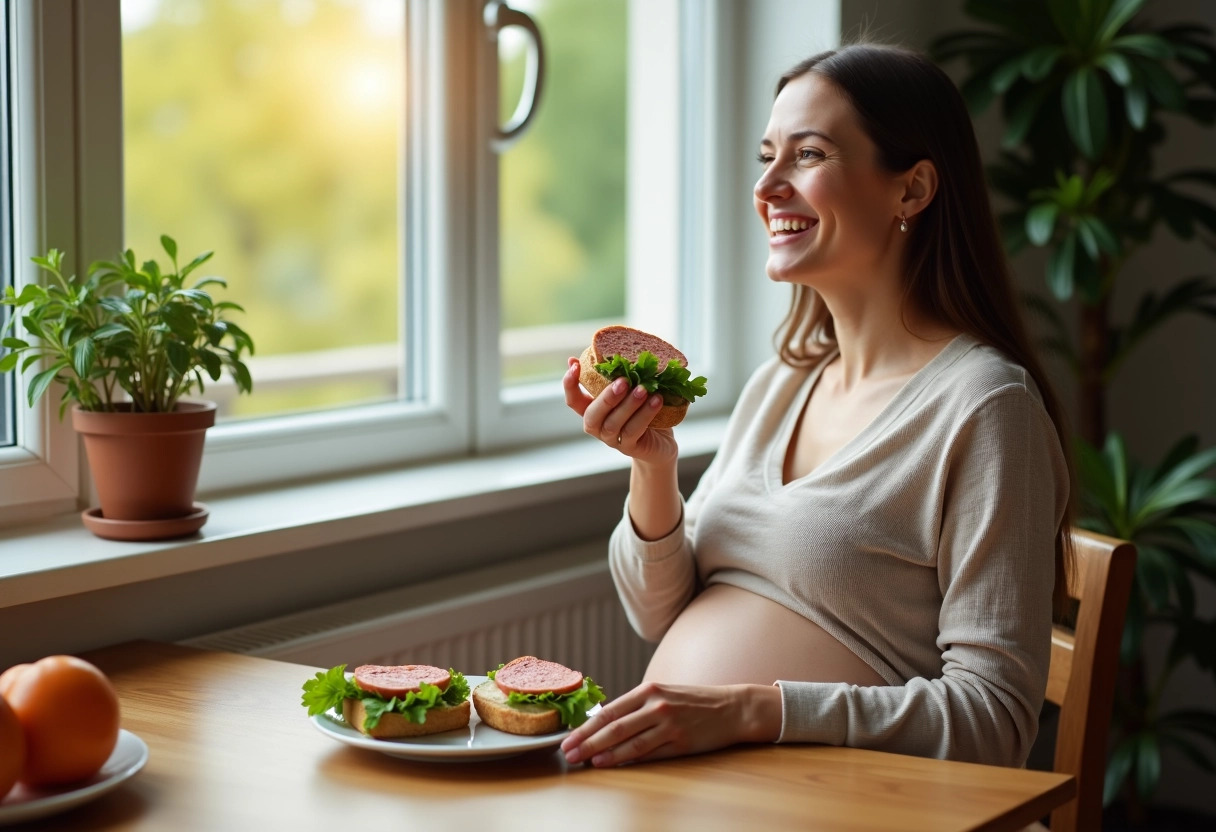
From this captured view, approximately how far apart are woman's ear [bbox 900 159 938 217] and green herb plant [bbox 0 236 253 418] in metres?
0.86

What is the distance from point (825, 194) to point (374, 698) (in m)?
0.85

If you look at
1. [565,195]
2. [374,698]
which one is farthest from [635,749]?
[565,195]

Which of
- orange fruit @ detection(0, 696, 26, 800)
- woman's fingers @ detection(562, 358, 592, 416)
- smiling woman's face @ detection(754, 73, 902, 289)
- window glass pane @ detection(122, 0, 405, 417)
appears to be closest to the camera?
orange fruit @ detection(0, 696, 26, 800)

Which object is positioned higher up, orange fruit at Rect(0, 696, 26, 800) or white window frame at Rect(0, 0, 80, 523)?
white window frame at Rect(0, 0, 80, 523)

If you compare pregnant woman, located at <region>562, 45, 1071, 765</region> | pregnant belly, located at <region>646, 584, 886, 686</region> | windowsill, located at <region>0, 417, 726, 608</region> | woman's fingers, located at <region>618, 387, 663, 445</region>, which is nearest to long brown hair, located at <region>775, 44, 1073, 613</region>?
pregnant woman, located at <region>562, 45, 1071, 765</region>

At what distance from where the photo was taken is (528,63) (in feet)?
7.54

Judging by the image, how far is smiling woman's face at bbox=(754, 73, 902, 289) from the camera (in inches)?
64.8

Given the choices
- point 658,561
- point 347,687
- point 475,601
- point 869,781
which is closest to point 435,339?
point 475,601

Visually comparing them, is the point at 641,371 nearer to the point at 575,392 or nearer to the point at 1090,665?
the point at 575,392

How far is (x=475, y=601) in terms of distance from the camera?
2.04 m

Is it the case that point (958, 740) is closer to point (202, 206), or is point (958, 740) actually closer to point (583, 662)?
point (583, 662)

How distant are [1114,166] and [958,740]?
5.44 ft

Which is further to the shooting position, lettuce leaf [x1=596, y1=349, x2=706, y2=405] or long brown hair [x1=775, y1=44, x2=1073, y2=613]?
long brown hair [x1=775, y1=44, x2=1073, y2=613]

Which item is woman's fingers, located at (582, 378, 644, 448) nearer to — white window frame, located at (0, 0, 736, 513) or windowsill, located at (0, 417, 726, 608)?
windowsill, located at (0, 417, 726, 608)
